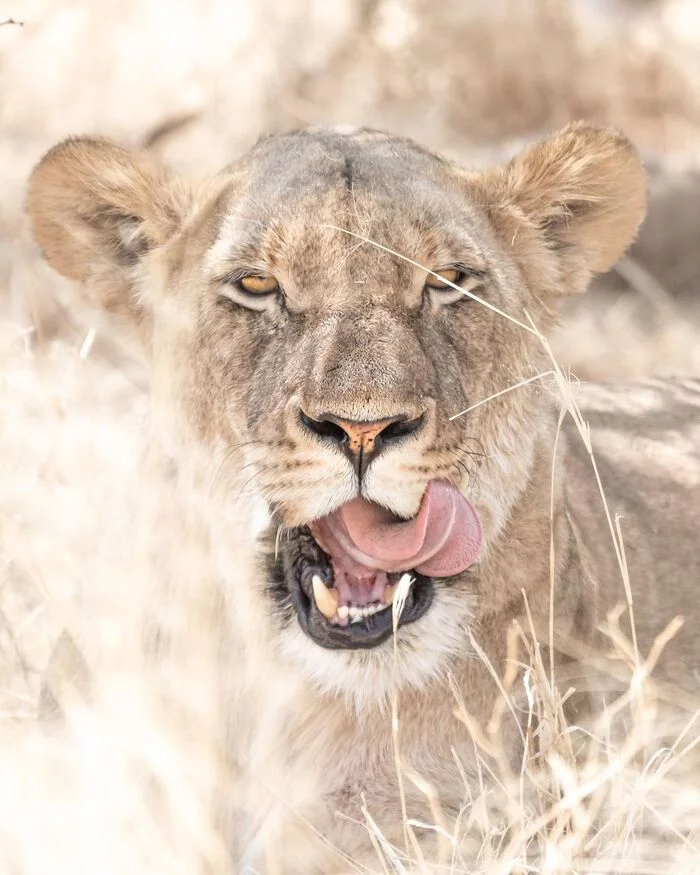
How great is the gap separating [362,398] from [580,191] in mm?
1193

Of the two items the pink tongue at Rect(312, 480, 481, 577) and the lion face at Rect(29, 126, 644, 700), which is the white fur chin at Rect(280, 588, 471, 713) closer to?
the lion face at Rect(29, 126, 644, 700)

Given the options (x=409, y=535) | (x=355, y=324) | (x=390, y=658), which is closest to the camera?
(x=409, y=535)

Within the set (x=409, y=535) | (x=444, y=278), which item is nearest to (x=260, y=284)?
(x=444, y=278)

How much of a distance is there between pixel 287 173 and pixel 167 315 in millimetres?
447

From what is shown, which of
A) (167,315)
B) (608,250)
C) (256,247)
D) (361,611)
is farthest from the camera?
(608,250)

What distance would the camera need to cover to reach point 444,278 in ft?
10.4

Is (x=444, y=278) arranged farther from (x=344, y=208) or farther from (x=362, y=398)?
(x=362, y=398)

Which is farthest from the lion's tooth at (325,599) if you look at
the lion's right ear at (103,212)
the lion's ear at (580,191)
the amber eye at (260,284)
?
the lion's ear at (580,191)

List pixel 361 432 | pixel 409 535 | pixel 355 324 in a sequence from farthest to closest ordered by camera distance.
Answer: pixel 355 324, pixel 409 535, pixel 361 432

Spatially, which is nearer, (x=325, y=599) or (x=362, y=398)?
(x=362, y=398)

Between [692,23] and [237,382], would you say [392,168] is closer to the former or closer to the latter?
[237,382]

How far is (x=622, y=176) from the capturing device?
356 centimetres

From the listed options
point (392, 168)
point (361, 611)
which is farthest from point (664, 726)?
point (392, 168)

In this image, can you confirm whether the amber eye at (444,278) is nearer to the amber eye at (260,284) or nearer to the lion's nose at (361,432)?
the amber eye at (260,284)
